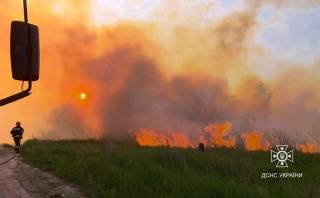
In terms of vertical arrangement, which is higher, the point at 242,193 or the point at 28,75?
the point at 28,75

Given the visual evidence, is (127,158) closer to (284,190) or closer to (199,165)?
(199,165)

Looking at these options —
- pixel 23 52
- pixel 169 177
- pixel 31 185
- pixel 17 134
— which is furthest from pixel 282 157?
pixel 23 52

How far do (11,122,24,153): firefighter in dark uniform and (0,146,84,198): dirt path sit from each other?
381 inches

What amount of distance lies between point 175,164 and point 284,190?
15.9ft

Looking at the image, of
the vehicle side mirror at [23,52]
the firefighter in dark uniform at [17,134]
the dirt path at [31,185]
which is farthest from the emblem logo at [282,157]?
the vehicle side mirror at [23,52]

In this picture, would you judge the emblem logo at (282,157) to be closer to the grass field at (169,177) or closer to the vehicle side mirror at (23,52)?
the grass field at (169,177)

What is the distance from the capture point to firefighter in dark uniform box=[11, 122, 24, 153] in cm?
2667

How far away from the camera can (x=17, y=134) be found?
2758 cm

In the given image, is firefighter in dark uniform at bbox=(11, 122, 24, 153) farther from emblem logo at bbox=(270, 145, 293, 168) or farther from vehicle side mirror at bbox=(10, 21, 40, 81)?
vehicle side mirror at bbox=(10, 21, 40, 81)

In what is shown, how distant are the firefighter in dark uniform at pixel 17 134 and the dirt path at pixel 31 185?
31.7ft

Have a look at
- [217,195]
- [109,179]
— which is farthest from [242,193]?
[109,179]

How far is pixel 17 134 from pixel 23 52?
79.1 feet

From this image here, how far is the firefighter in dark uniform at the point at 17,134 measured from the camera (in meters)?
26.7

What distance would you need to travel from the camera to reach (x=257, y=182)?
13.2m
